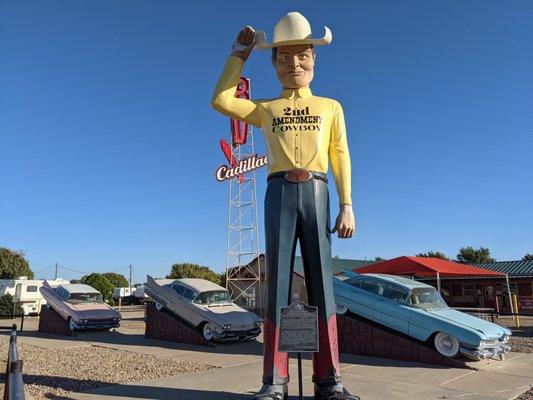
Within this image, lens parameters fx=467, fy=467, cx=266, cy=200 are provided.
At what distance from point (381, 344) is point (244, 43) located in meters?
6.69

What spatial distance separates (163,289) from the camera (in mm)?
13797

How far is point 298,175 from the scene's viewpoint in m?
5.29

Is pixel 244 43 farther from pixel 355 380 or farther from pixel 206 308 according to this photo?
pixel 206 308

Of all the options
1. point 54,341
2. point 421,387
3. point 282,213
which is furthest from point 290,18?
point 54,341

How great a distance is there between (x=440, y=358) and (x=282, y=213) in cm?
519

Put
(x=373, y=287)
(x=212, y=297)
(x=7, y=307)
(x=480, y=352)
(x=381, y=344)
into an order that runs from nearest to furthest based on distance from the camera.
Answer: (x=480, y=352) < (x=381, y=344) < (x=373, y=287) < (x=212, y=297) < (x=7, y=307)

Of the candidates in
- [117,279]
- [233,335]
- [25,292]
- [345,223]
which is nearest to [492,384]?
[345,223]

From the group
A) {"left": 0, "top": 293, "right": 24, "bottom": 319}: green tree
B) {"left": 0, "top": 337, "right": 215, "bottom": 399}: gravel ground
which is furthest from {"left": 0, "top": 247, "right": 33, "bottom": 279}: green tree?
{"left": 0, "top": 337, "right": 215, "bottom": 399}: gravel ground

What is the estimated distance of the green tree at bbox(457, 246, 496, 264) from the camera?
165 ft

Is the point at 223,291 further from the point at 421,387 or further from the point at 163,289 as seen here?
the point at 421,387

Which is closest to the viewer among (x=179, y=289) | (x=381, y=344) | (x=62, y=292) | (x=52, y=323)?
(x=381, y=344)

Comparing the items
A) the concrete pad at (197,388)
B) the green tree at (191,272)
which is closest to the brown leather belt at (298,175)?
the concrete pad at (197,388)

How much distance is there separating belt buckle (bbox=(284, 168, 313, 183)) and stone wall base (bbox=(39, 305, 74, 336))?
41.5ft

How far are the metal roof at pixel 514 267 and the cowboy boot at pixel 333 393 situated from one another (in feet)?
80.3
